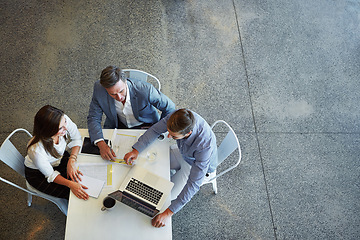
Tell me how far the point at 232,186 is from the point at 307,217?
0.75 metres

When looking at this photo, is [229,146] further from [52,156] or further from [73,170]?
[52,156]

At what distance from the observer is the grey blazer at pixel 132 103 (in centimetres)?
206

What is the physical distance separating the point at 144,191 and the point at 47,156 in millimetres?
711

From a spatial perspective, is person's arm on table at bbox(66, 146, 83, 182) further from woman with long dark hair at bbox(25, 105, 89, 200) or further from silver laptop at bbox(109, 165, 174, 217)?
silver laptop at bbox(109, 165, 174, 217)

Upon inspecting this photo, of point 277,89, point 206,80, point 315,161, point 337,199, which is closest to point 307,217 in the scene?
point 337,199

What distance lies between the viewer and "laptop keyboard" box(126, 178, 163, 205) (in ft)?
5.85

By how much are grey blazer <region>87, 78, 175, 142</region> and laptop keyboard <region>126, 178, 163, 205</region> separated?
43 centimetres

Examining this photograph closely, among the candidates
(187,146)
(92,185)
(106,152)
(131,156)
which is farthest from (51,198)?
(187,146)

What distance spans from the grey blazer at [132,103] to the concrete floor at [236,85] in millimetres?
878

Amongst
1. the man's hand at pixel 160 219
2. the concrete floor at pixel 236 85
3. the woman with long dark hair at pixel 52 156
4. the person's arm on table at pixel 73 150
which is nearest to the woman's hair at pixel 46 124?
the woman with long dark hair at pixel 52 156

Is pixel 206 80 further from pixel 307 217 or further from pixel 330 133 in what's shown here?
pixel 307 217

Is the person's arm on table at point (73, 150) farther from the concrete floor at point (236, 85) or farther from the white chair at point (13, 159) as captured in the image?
the concrete floor at point (236, 85)

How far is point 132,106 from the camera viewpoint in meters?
2.17

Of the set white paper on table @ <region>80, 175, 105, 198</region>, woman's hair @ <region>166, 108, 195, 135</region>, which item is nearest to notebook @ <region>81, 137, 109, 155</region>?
white paper on table @ <region>80, 175, 105, 198</region>
